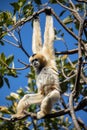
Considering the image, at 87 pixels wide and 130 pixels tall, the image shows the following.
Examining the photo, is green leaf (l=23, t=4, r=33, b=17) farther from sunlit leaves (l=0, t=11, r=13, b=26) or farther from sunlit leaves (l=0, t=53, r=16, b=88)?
sunlit leaves (l=0, t=53, r=16, b=88)

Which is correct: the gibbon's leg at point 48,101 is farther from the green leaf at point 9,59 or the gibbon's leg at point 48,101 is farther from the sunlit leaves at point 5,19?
the sunlit leaves at point 5,19

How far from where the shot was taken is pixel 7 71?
6527mm

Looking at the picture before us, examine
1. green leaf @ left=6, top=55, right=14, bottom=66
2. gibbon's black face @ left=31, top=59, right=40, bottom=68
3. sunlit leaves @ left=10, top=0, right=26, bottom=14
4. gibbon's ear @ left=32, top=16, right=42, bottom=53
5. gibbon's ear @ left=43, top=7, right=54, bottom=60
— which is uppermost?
sunlit leaves @ left=10, top=0, right=26, bottom=14

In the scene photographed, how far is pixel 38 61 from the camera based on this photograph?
695cm

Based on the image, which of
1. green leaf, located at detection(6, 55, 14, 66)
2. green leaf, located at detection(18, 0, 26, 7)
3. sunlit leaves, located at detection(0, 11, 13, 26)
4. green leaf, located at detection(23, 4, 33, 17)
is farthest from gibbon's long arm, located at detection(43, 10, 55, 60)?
green leaf, located at detection(6, 55, 14, 66)

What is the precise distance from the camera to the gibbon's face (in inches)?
273

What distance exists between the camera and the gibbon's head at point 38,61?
6.94 metres

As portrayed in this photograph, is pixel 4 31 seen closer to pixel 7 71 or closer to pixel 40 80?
pixel 7 71

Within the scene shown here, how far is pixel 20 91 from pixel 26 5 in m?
2.48

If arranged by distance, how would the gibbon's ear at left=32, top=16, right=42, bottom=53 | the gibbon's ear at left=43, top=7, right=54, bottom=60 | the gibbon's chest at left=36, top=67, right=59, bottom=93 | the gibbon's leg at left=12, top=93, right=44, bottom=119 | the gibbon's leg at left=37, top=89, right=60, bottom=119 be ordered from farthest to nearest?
the gibbon's ear at left=32, top=16, right=42, bottom=53, the gibbon's ear at left=43, top=7, right=54, bottom=60, the gibbon's chest at left=36, top=67, right=59, bottom=93, the gibbon's leg at left=12, top=93, right=44, bottom=119, the gibbon's leg at left=37, top=89, right=60, bottom=119

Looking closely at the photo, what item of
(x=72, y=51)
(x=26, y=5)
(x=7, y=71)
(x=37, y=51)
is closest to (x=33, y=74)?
(x=37, y=51)

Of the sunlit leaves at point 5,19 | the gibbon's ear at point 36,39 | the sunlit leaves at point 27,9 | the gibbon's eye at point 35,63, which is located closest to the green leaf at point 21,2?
the sunlit leaves at point 27,9

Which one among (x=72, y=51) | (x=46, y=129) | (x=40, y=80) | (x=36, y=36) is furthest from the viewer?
(x=46, y=129)

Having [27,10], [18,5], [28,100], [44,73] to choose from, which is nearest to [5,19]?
[18,5]
